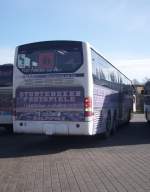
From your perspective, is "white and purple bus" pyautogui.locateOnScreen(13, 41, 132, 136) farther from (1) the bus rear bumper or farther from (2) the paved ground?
(2) the paved ground

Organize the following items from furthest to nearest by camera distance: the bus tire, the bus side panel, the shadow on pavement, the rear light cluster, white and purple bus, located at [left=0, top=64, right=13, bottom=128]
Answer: white and purple bus, located at [left=0, top=64, right=13, bottom=128] → the bus tire → the bus side panel → the rear light cluster → the shadow on pavement

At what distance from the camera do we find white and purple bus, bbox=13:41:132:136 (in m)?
13.8

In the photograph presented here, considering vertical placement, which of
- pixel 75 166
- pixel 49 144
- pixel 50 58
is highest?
pixel 50 58

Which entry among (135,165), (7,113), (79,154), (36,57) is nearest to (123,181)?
(135,165)

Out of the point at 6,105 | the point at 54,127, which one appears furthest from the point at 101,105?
the point at 6,105

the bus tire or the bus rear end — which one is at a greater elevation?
the bus rear end

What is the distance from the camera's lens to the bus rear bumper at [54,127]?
1373 centimetres

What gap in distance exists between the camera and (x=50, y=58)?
14.5 m

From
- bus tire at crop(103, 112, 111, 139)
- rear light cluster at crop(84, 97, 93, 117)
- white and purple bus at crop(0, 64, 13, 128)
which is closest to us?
rear light cluster at crop(84, 97, 93, 117)

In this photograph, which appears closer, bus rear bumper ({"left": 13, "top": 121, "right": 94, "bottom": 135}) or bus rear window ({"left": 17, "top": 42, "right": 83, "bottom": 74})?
bus rear bumper ({"left": 13, "top": 121, "right": 94, "bottom": 135})

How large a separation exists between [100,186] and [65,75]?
6.15 metres

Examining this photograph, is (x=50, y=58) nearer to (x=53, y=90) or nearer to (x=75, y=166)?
(x=53, y=90)

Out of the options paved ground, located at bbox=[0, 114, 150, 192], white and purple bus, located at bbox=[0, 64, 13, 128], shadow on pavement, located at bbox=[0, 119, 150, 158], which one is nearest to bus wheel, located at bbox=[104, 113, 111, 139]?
shadow on pavement, located at bbox=[0, 119, 150, 158]

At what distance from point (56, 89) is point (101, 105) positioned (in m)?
2.47
